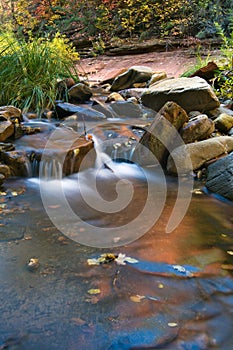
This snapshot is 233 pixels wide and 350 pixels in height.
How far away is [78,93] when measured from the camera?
20.7ft

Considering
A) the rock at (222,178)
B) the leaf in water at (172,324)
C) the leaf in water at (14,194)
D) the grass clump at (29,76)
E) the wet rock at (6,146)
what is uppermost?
the grass clump at (29,76)

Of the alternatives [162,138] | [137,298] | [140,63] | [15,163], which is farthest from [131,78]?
[137,298]

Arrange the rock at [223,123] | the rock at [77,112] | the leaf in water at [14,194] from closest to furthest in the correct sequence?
1. the leaf in water at [14,194]
2. the rock at [223,123]
3. the rock at [77,112]

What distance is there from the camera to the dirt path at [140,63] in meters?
9.35

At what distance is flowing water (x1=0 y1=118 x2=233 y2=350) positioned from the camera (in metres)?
1.59

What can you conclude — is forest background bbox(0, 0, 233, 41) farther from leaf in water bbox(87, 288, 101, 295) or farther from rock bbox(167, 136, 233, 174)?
leaf in water bbox(87, 288, 101, 295)

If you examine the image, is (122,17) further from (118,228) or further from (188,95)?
(118,228)

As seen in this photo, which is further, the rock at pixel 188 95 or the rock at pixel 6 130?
the rock at pixel 188 95

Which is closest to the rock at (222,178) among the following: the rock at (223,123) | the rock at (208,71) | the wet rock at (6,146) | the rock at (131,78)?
the rock at (223,123)

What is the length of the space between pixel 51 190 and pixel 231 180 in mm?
1837

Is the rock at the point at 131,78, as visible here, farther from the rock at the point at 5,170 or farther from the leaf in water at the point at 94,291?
the leaf in water at the point at 94,291

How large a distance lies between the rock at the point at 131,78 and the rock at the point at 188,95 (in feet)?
8.98

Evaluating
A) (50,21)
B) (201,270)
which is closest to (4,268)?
(201,270)

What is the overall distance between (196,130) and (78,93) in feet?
9.26
